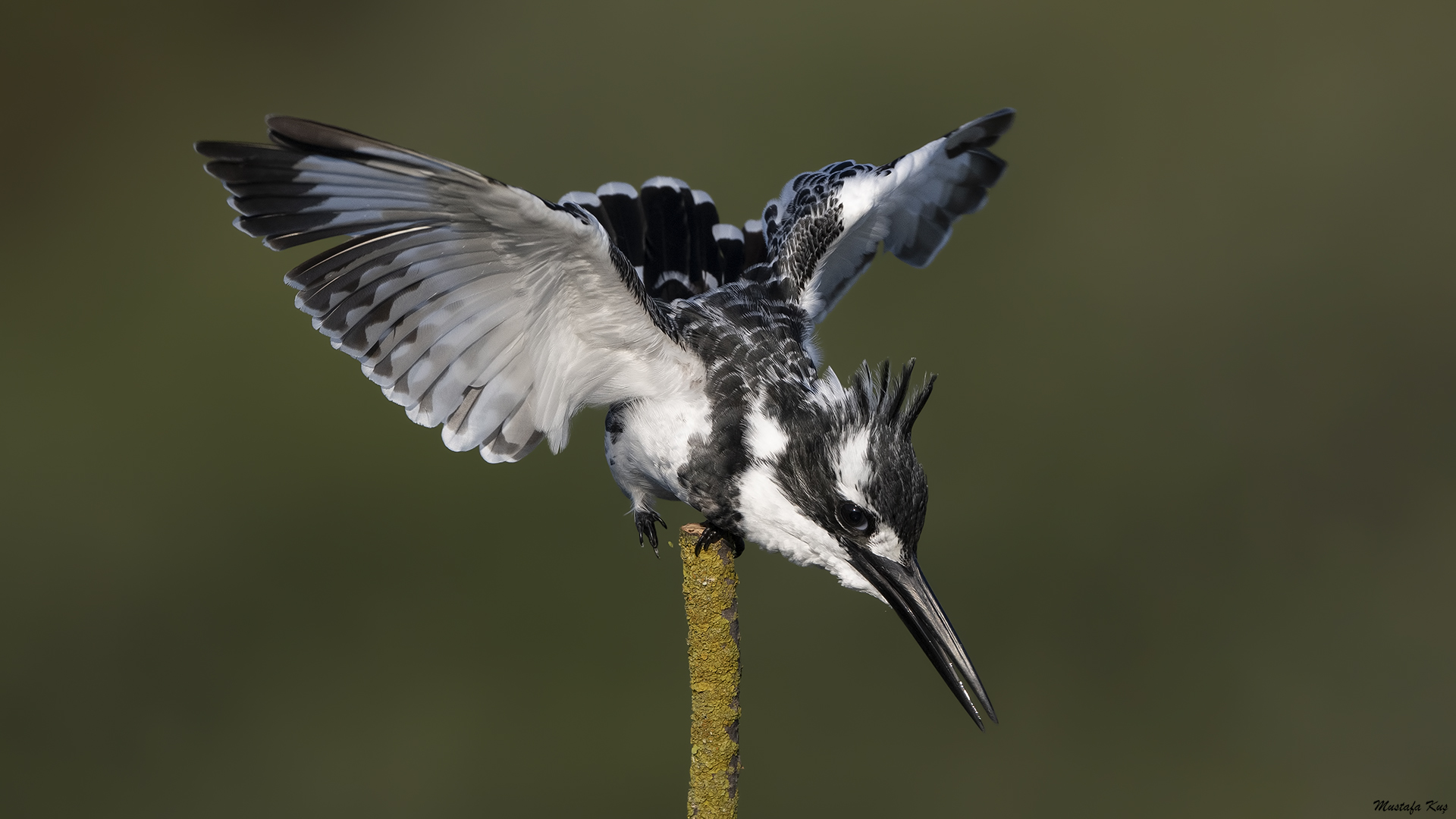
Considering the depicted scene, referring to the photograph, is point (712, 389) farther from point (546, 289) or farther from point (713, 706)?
point (713, 706)

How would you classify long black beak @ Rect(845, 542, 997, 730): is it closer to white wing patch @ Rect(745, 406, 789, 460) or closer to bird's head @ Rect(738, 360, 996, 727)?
bird's head @ Rect(738, 360, 996, 727)

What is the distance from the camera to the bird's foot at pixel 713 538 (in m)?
Answer: 1.65

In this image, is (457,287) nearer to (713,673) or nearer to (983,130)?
(713,673)

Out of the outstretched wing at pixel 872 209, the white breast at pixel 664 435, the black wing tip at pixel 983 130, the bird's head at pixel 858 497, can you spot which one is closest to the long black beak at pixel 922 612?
the bird's head at pixel 858 497

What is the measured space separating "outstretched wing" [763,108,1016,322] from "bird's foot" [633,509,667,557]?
0.61 m

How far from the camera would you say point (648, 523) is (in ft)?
6.98

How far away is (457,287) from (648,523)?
0.72 metres

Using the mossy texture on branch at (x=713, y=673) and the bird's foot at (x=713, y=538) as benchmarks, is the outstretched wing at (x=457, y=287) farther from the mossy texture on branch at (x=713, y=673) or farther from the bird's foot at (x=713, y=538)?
the mossy texture on branch at (x=713, y=673)

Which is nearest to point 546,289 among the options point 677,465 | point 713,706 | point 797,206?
point 677,465

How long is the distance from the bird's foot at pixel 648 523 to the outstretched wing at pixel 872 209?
2.01 ft

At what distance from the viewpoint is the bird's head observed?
160 cm

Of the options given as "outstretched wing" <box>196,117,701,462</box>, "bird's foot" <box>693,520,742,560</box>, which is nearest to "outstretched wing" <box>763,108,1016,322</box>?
"outstretched wing" <box>196,117,701,462</box>

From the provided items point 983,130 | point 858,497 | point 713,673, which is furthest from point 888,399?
point 983,130

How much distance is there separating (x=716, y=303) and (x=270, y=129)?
0.96 m
